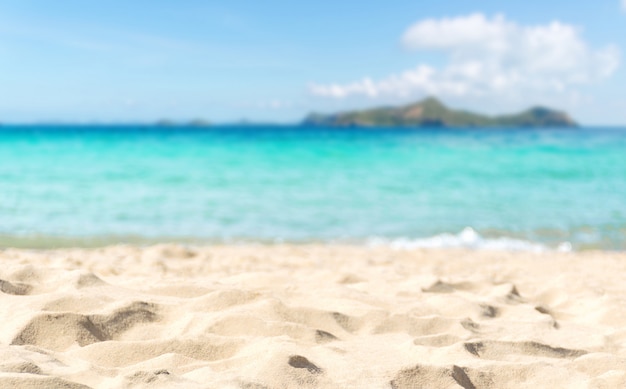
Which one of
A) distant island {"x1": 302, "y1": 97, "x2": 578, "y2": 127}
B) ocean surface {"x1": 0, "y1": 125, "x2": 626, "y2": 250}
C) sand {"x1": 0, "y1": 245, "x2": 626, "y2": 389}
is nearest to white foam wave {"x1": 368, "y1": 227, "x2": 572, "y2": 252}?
ocean surface {"x1": 0, "y1": 125, "x2": 626, "y2": 250}

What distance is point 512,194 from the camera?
13422 mm

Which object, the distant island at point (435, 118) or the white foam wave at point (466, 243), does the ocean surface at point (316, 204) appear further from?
the distant island at point (435, 118)

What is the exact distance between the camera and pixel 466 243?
826cm

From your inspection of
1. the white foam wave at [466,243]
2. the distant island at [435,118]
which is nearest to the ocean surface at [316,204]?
the white foam wave at [466,243]

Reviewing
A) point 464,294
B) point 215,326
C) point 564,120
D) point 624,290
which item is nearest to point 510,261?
point 624,290

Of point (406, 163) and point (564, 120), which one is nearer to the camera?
point (406, 163)

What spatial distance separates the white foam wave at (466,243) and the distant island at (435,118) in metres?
97.9

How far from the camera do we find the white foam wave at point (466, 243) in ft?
26.2

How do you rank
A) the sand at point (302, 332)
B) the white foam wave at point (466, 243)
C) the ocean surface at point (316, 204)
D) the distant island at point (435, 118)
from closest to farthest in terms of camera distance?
the sand at point (302, 332)
the white foam wave at point (466, 243)
the ocean surface at point (316, 204)
the distant island at point (435, 118)

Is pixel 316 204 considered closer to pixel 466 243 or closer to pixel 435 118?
pixel 466 243

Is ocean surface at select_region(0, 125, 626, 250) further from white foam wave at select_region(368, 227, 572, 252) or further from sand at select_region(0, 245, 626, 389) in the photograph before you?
sand at select_region(0, 245, 626, 389)

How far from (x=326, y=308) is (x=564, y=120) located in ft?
410

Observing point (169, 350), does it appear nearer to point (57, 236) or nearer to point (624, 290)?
point (624, 290)

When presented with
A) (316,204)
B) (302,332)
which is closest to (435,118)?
(316,204)
